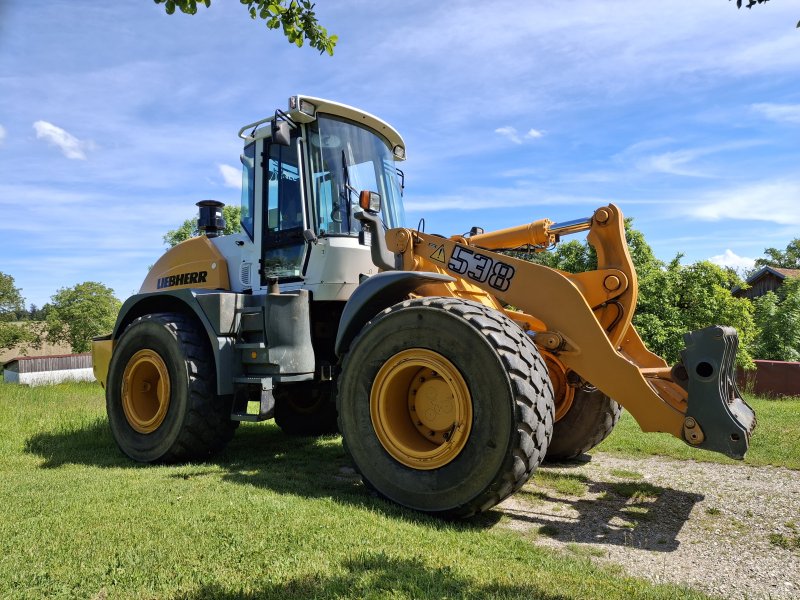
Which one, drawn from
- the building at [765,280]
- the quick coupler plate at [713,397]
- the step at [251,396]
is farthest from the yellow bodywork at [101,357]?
the building at [765,280]

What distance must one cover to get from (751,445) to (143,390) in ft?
22.3

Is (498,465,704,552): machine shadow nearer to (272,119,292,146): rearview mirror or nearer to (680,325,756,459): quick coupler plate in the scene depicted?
(680,325,756,459): quick coupler plate

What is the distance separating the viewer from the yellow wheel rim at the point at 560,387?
551 cm

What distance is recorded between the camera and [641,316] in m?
16.9

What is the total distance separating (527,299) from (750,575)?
2309 millimetres

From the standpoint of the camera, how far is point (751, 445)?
271 inches

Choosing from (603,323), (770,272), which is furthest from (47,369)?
(770,272)

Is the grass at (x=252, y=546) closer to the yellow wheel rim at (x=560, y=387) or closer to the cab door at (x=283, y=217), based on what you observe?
the yellow wheel rim at (x=560, y=387)

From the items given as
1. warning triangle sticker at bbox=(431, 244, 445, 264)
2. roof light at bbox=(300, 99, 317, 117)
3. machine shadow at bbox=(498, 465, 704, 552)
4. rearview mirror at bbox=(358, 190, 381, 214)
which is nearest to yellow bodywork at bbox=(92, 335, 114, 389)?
roof light at bbox=(300, 99, 317, 117)

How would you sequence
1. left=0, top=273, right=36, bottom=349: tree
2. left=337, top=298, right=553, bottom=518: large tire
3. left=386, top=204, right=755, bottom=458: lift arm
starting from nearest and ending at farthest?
left=337, top=298, right=553, bottom=518: large tire → left=386, top=204, right=755, bottom=458: lift arm → left=0, top=273, right=36, bottom=349: tree

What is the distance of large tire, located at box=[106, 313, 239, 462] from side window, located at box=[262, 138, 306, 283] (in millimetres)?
1093

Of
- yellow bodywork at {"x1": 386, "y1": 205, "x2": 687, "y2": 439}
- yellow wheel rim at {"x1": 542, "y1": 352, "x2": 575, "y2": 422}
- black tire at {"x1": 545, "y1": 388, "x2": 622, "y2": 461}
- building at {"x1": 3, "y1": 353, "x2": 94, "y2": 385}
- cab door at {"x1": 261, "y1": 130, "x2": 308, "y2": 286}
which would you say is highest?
cab door at {"x1": 261, "y1": 130, "x2": 308, "y2": 286}

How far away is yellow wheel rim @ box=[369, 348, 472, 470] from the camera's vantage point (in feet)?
13.8

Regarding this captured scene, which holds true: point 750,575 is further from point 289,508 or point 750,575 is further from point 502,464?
point 289,508
